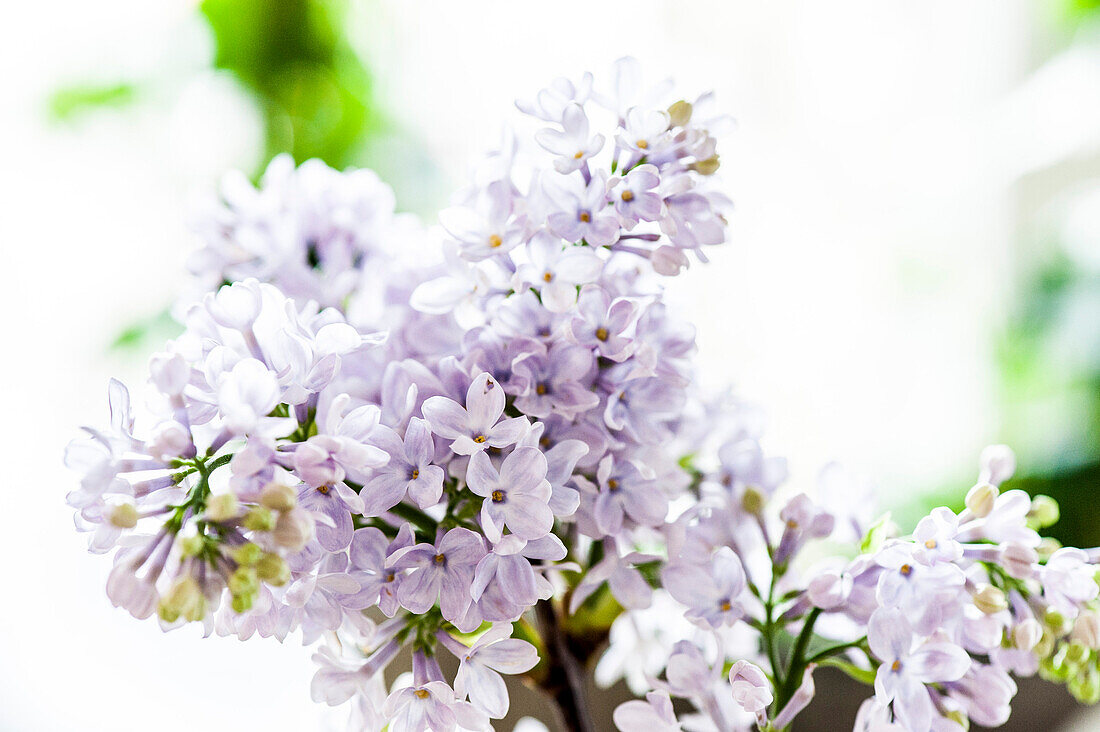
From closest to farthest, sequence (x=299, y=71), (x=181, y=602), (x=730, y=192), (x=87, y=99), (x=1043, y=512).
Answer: (x=181, y=602), (x=1043, y=512), (x=87, y=99), (x=299, y=71), (x=730, y=192)

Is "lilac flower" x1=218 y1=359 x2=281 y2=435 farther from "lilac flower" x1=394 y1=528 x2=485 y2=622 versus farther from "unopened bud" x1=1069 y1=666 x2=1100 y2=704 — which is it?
"unopened bud" x1=1069 y1=666 x2=1100 y2=704

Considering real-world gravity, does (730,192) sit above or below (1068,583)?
below

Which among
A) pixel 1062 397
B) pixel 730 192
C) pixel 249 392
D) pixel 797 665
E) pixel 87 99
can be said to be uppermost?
pixel 249 392

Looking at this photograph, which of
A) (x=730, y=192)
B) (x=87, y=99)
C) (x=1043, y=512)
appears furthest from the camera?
(x=730, y=192)

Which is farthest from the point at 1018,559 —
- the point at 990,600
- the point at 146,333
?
the point at 146,333

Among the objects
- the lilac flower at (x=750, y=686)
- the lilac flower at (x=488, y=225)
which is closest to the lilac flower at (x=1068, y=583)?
the lilac flower at (x=750, y=686)

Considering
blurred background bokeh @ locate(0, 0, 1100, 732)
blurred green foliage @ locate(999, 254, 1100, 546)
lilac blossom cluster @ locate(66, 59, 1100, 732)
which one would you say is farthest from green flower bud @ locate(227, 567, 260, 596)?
blurred green foliage @ locate(999, 254, 1100, 546)

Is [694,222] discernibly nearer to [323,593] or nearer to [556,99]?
[556,99]

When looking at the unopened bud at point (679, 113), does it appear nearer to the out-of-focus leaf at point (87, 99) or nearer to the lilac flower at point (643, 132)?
the lilac flower at point (643, 132)
